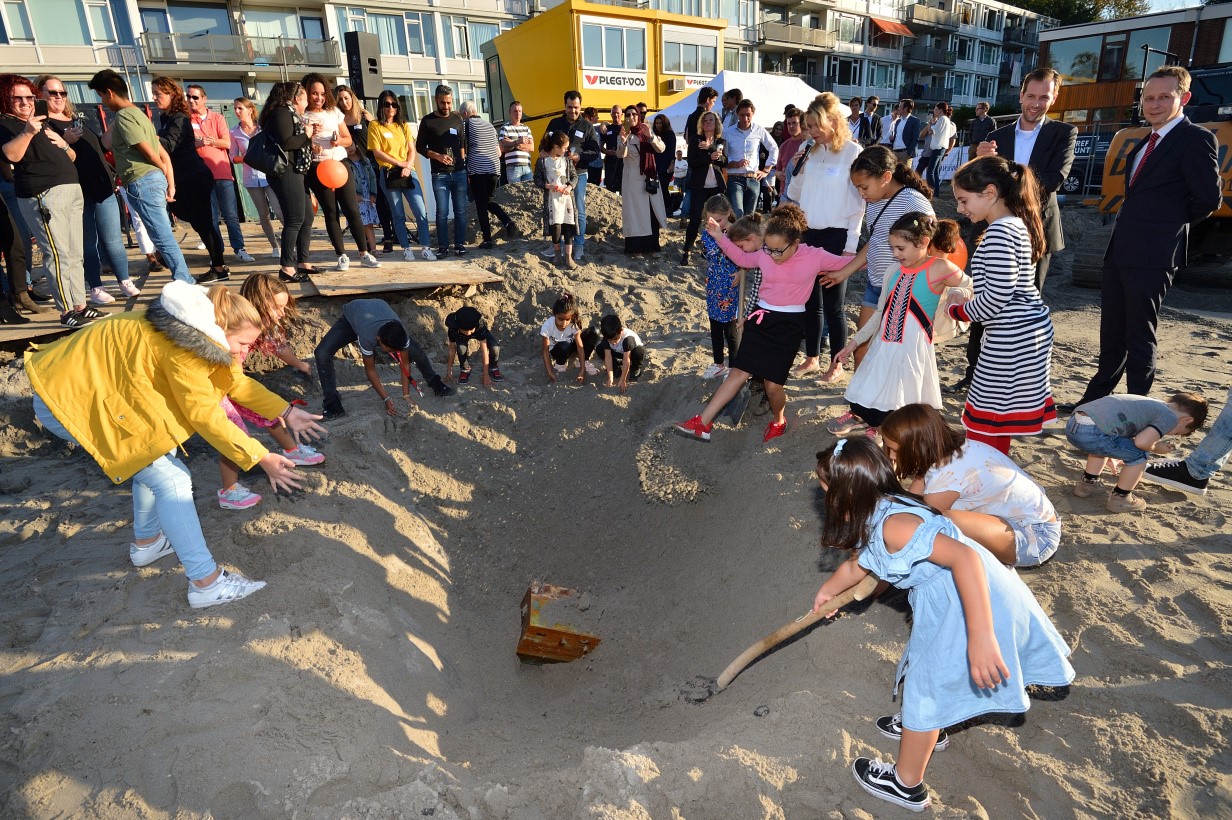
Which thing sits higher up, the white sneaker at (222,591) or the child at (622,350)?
the child at (622,350)

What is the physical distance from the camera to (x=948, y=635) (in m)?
2.06

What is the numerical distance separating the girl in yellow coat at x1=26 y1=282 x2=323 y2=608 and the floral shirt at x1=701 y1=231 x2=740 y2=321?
342 cm

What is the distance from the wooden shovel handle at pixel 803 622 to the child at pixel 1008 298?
1.57m

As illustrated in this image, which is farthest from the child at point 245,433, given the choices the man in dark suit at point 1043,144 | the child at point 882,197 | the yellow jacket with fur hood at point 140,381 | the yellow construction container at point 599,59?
the yellow construction container at point 599,59

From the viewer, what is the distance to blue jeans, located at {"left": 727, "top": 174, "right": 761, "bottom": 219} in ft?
26.1

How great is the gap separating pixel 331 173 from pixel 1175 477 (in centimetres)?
708

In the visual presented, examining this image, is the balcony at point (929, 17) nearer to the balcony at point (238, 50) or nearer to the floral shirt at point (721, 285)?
the balcony at point (238, 50)

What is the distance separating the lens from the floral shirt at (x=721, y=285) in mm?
5160

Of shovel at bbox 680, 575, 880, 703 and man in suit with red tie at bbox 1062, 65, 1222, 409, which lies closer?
A: shovel at bbox 680, 575, 880, 703

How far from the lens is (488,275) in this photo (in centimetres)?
709

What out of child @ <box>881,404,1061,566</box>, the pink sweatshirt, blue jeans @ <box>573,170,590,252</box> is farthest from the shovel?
blue jeans @ <box>573,170,590,252</box>

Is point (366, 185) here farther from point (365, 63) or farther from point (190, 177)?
point (365, 63)

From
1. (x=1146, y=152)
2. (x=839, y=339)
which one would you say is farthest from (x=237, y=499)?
(x=1146, y=152)

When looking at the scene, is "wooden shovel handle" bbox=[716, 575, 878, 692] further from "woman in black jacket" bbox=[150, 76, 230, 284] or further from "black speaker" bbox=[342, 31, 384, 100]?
"black speaker" bbox=[342, 31, 384, 100]
